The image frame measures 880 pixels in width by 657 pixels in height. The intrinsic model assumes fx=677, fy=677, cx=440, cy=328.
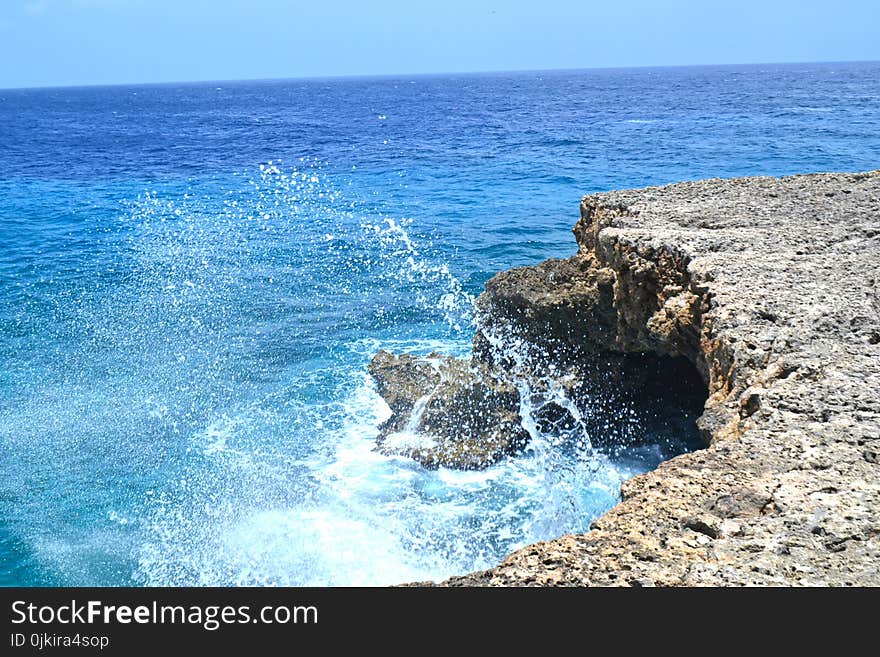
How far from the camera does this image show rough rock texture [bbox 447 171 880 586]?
3648 mm

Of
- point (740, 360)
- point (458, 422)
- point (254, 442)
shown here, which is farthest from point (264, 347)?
point (740, 360)

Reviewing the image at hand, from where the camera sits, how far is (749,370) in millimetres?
5387

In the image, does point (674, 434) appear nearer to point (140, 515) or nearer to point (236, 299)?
point (140, 515)

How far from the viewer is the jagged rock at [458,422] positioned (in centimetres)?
1059

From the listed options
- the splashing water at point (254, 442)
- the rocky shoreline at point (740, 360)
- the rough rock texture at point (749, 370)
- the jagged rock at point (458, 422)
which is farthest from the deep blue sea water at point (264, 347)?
the rough rock texture at point (749, 370)

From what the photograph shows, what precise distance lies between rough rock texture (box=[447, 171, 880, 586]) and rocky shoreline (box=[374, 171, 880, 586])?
1 cm

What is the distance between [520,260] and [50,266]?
13635 millimetres

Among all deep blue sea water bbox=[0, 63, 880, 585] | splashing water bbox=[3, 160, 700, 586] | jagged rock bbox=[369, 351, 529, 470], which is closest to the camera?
splashing water bbox=[3, 160, 700, 586]

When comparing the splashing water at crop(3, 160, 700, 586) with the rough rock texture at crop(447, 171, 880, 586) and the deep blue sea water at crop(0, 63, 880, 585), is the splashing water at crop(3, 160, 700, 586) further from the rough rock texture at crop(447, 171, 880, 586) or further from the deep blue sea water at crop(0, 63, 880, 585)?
the rough rock texture at crop(447, 171, 880, 586)

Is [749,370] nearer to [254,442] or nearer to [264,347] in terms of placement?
[254,442]

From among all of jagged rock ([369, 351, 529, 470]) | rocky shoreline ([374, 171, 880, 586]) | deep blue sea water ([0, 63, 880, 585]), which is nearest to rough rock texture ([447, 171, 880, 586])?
rocky shoreline ([374, 171, 880, 586])

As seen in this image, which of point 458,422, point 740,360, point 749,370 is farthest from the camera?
point 458,422

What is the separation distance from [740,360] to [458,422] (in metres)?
5.92

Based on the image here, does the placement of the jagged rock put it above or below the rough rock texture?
below
